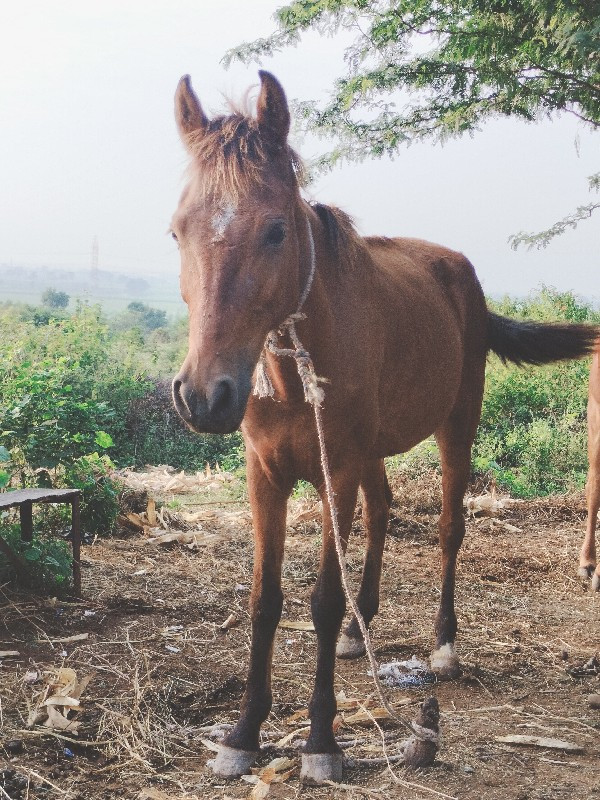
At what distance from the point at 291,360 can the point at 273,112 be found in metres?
0.88

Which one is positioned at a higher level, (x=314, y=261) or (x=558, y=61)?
(x=558, y=61)

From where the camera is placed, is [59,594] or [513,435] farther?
[513,435]

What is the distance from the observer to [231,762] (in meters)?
2.97

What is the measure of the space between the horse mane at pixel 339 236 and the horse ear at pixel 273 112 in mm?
560

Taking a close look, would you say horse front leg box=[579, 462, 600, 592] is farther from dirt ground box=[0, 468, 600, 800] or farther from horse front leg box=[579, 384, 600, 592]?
dirt ground box=[0, 468, 600, 800]

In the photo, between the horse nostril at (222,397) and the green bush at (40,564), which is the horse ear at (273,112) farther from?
the green bush at (40,564)

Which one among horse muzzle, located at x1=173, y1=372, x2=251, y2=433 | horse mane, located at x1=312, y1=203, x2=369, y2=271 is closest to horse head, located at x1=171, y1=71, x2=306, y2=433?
horse muzzle, located at x1=173, y1=372, x2=251, y2=433

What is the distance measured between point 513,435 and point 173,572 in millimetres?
6297

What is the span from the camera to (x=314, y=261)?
288cm

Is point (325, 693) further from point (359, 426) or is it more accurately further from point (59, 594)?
point (59, 594)

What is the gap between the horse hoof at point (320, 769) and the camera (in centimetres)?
288

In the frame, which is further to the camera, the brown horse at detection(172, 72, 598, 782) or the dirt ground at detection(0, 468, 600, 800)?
the dirt ground at detection(0, 468, 600, 800)

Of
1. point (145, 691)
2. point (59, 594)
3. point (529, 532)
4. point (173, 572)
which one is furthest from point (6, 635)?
point (529, 532)

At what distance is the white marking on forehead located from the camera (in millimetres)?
2379
